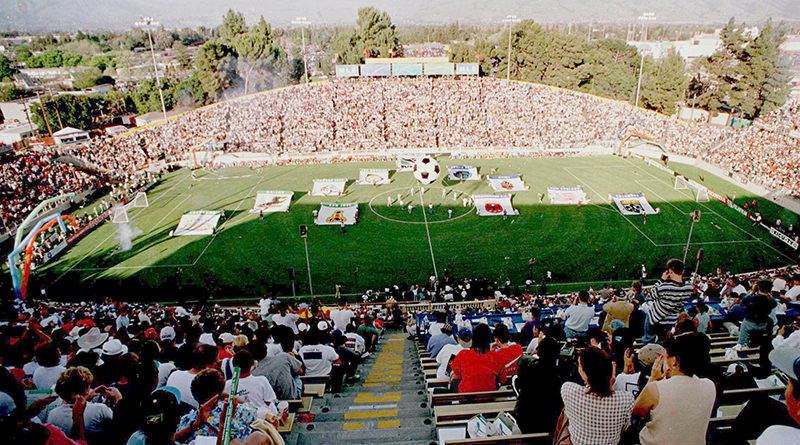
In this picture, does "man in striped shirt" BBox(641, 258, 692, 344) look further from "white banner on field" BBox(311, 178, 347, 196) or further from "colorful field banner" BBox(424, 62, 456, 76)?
"colorful field banner" BBox(424, 62, 456, 76)

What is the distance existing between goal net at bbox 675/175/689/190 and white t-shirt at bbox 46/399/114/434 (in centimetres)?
4086

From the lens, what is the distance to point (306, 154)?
4722 centimetres

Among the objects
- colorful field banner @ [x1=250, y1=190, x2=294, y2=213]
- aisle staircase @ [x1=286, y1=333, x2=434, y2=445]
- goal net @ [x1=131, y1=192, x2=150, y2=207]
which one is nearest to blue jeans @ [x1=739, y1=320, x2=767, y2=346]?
aisle staircase @ [x1=286, y1=333, x2=434, y2=445]

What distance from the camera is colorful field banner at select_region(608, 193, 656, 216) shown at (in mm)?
32250

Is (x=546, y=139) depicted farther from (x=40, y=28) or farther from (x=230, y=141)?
(x=40, y=28)

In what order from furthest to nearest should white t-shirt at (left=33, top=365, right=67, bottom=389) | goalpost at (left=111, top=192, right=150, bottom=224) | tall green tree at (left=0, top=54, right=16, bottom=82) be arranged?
1. tall green tree at (left=0, top=54, right=16, bottom=82)
2. goalpost at (left=111, top=192, right=150, bottom=224)
3. white t-shirt at (left=33, top=365, right=67, bottom=389)

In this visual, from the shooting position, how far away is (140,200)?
36125 millimetres

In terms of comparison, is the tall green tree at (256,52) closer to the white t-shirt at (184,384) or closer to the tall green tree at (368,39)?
the tall green tree at (368,39)

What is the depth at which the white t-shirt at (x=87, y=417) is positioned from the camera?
5.13 meters

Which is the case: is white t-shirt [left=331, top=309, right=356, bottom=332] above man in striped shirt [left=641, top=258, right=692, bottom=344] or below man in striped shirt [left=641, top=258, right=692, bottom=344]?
below

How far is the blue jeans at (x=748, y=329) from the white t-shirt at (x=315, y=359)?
751 centimetres

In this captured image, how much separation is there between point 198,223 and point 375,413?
91.9 ft

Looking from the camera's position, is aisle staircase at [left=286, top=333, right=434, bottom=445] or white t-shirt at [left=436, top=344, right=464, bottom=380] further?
white t-shirt at [left=436, top=344, right=464, bottom=380]

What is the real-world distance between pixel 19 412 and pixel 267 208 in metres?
30.5
